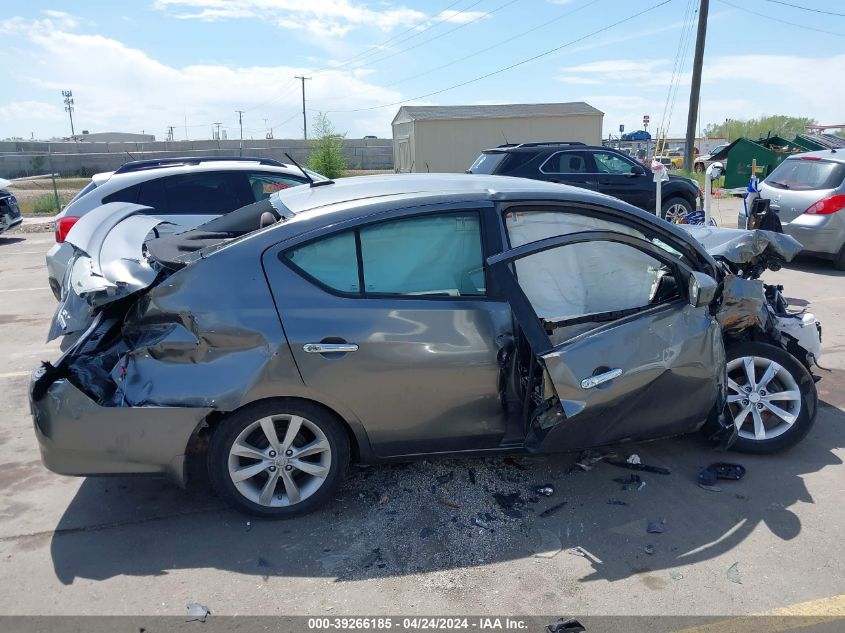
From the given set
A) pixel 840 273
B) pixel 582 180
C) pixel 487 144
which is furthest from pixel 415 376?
pixel 487 144

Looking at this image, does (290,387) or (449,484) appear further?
(449,484)

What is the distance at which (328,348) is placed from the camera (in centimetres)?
364

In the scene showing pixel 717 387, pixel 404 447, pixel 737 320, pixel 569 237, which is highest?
pixel 569 237

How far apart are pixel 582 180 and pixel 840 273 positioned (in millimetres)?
4628

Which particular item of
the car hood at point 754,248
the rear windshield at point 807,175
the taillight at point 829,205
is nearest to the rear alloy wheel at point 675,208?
the rear windshield at point 807,175

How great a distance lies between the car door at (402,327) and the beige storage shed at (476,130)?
25.2 metres

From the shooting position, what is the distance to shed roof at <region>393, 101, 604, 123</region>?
29.4 metres

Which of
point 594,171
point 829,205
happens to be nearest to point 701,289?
point 829,205

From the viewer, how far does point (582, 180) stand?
514 inches

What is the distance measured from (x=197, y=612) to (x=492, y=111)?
2967 centimetres

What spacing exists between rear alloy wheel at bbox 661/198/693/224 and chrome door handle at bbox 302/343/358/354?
1098cm

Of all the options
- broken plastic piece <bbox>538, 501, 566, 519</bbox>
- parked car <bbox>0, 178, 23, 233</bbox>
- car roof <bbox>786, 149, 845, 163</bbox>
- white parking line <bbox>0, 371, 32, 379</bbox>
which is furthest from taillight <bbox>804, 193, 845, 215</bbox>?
parked car <bbox>0, 178, 23, 233</bbox>

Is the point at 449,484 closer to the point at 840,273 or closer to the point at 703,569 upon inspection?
the point at 703,569

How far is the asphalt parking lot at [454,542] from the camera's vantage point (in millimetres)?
3199
